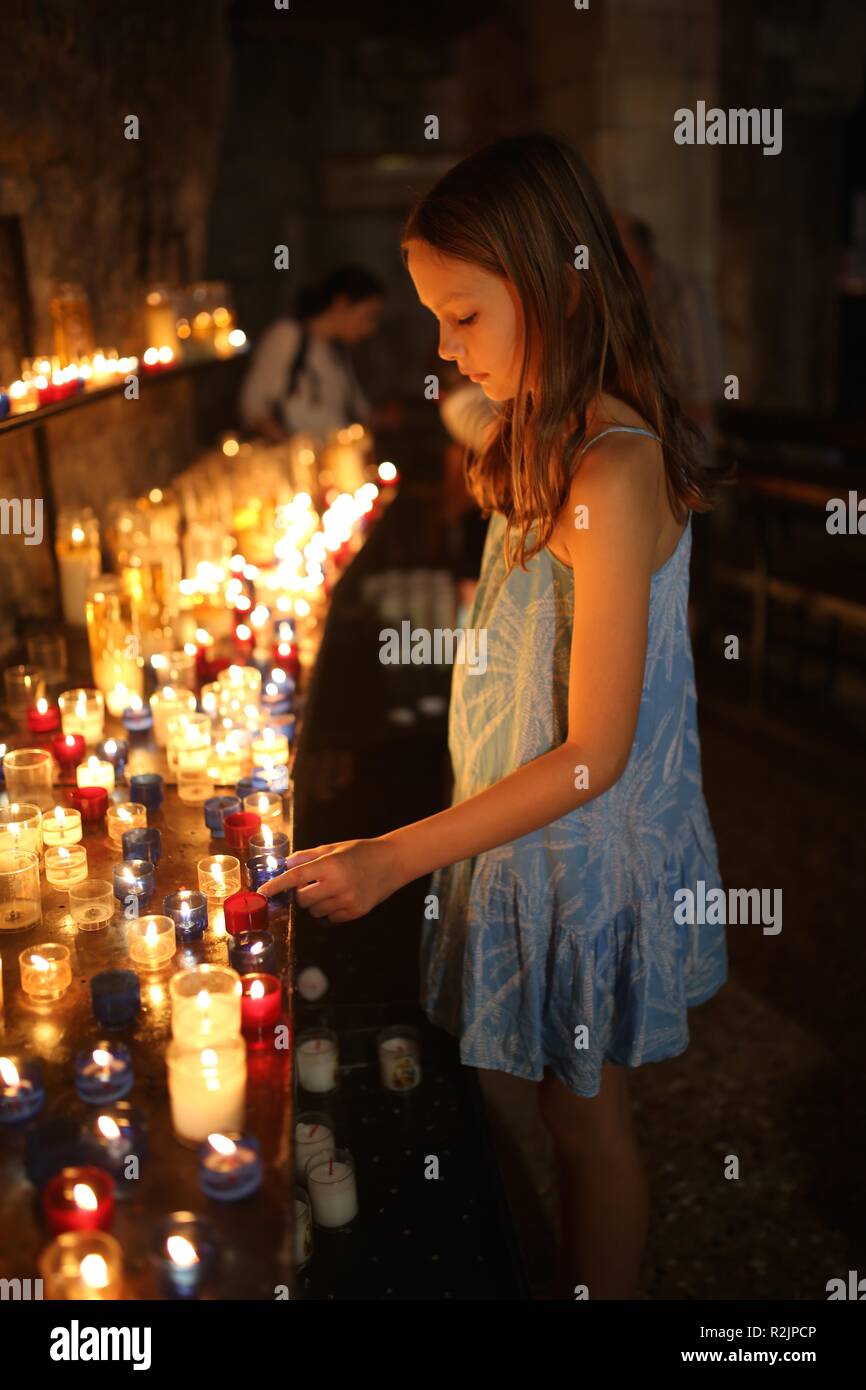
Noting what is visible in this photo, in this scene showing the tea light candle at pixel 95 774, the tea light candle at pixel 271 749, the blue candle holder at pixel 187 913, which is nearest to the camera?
the blue candle holder at pixel 187 913

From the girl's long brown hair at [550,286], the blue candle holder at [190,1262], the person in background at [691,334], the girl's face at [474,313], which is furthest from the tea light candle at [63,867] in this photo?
the person in background at [691,334]

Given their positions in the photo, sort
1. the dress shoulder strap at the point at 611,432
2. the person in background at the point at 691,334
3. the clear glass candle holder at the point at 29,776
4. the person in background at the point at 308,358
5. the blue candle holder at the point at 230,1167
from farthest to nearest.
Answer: the person in background at the point at 308,358
the person in background at the point at 691,334
the clear glass candle holder at the point at 29,776
the dress shoulder strap at the point at 611,432
the blue candle holder at the point at 230,1167

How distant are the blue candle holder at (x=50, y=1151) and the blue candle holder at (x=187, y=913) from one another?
468 millimetres

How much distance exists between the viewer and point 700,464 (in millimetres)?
1998

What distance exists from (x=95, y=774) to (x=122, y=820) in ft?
0.95

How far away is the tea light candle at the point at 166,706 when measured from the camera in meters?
2.75

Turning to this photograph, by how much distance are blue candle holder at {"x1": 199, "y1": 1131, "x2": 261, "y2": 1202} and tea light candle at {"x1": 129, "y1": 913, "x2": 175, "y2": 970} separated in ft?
1.35

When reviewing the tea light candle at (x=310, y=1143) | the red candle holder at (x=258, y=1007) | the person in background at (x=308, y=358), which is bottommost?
the tea light candle at (x=310, y=1143)

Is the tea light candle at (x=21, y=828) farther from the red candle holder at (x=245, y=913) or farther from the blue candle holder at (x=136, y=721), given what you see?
the blue candle holder at (x=136, y=721)

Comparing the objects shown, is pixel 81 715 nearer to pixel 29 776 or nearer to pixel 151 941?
pixel 29 776

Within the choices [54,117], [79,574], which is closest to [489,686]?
[79,574]

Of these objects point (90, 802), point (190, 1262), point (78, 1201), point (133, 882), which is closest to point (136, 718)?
point (90, 802)

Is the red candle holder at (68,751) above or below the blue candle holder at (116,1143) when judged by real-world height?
above

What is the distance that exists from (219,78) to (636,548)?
543 centimetres
